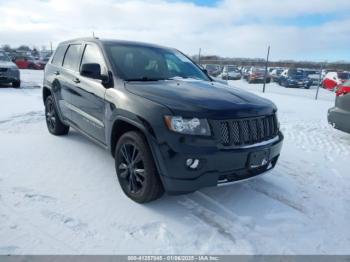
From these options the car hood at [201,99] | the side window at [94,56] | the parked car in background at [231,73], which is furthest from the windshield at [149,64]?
the parked car in background at [231,73]

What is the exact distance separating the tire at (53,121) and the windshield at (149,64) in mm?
2002

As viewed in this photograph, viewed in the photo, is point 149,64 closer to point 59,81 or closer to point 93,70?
point 93,70

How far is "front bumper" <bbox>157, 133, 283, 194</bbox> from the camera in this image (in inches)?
110

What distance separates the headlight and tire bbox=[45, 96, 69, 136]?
3239mm

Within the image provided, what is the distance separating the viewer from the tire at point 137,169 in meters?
3.00

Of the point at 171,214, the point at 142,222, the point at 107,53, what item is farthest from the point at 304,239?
the point at 107,53

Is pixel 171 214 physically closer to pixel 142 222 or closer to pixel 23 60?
pixel 142 222

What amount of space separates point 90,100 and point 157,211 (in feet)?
5.72

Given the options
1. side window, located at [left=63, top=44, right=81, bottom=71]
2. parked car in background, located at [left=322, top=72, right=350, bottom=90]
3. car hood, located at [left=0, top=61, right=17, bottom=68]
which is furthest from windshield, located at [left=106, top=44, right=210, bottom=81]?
parked car in background, located at [left=322, top=72, right=350, bottom=90]

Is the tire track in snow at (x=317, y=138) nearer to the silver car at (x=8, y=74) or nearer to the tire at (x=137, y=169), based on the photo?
the tire at (x=137, y=169)

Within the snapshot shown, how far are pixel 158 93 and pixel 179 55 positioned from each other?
1972 millimetres

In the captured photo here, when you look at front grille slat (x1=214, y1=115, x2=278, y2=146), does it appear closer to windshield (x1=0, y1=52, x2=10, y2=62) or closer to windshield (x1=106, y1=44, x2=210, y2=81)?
windshield (x1=106, y1=44, x2=210, y2=81)

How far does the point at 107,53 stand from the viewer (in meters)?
3.89

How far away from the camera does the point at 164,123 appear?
111 inches
